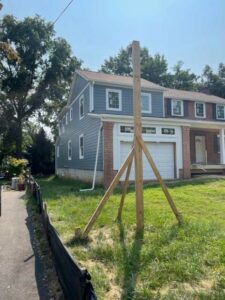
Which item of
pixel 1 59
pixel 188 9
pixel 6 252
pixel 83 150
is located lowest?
pixel 6 252

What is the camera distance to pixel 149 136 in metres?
15.7

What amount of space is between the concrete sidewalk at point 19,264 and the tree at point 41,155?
928 inches

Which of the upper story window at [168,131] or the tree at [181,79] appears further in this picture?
the tree at [181,79]

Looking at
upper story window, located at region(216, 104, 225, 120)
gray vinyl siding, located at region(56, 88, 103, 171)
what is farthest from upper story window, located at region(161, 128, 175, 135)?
upper story window, located at region(216, 104, 225, 120)

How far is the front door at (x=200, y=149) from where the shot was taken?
70.5 ft

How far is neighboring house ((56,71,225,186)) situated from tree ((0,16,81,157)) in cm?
1113

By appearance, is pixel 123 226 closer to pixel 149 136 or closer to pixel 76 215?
pixel 76 215

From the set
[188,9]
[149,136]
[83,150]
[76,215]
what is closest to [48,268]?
[76,215]

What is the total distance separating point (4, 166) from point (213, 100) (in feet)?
64.8

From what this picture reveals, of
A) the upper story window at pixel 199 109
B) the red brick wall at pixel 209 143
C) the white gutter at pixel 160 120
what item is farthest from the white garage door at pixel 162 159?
the upper story window at pixel 199 109

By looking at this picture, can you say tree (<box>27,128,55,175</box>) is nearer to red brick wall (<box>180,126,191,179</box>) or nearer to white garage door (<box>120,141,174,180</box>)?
white garage door (<box>120,141,174,180</box>)

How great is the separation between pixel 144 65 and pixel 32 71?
16074 mm

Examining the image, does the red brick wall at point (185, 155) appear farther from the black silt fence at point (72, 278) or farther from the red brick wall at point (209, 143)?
the black silt fence at point (72, 278)

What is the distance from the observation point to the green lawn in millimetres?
3713
